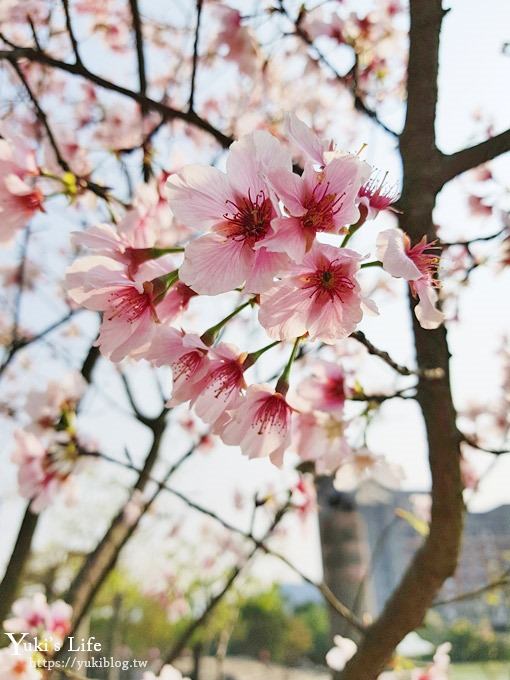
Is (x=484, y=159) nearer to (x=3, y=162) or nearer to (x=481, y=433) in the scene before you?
(x=3, y=162)

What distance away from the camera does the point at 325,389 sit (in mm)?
930

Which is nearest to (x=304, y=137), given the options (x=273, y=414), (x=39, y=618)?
(x=273, y=414)

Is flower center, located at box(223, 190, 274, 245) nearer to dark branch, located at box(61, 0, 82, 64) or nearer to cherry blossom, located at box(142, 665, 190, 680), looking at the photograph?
dark branch, located at box(61, 0, 82, 64)

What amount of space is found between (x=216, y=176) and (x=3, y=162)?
53 cm

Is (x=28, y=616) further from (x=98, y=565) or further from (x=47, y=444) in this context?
(x=47, y=444)

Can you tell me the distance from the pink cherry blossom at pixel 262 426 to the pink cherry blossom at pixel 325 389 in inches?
8.5

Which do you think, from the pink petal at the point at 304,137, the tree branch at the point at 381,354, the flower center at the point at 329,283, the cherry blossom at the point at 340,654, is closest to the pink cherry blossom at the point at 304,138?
the pink petal at the point at 304,137

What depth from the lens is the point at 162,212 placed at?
0.81 meters

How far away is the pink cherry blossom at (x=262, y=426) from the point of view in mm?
642

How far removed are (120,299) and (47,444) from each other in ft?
2.71

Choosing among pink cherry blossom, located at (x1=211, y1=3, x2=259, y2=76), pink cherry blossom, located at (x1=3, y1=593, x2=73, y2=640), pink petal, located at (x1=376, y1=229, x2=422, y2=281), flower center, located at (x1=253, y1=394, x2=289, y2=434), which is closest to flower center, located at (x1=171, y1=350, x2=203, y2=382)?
flower center, located at (x1=253, y1=394, x2=289, y2=434)

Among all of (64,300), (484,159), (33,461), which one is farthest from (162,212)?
(64,300)

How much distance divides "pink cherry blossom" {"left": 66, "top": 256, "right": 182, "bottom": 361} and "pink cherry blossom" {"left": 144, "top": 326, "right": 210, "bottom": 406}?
0.02 m

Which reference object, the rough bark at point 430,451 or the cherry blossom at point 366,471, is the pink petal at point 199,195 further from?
the cherry blossom at point 366,471
